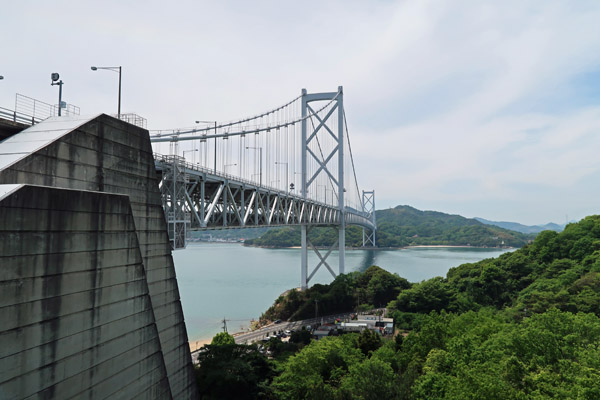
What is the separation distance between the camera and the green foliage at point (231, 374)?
31.6 ft

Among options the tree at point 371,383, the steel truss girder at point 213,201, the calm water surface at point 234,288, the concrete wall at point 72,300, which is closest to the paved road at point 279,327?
the calm water surface at point 234,288

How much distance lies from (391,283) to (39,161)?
82.1ft

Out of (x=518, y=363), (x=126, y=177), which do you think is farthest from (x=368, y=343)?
(x=126, y=177)

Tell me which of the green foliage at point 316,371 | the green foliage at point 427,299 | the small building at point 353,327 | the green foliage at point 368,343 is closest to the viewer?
the green foliage at point 316,371

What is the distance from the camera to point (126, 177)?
25.2 ft

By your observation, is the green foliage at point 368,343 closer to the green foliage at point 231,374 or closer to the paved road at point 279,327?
the green foliage at point 231,374

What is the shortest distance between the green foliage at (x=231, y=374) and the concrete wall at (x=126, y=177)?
2.61 ft

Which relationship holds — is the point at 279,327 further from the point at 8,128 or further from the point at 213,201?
the point at 8,128

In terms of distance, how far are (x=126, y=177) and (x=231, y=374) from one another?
18.9ft

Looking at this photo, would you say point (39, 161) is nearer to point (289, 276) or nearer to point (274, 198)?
point (274, 198)

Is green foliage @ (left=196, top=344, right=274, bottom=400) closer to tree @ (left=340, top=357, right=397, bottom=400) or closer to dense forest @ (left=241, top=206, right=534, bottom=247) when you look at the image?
tree @ (left=340, top=357, right=397, bottom=400)

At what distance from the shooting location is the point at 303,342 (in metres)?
16.2

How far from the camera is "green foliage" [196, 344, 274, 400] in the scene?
9641 millimetres

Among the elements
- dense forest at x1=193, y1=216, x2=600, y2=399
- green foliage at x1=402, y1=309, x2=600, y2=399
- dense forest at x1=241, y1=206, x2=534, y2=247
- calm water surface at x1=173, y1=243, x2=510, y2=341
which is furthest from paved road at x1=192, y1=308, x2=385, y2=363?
dense forest at x1=241, y1=206, x2=534, y2=247
